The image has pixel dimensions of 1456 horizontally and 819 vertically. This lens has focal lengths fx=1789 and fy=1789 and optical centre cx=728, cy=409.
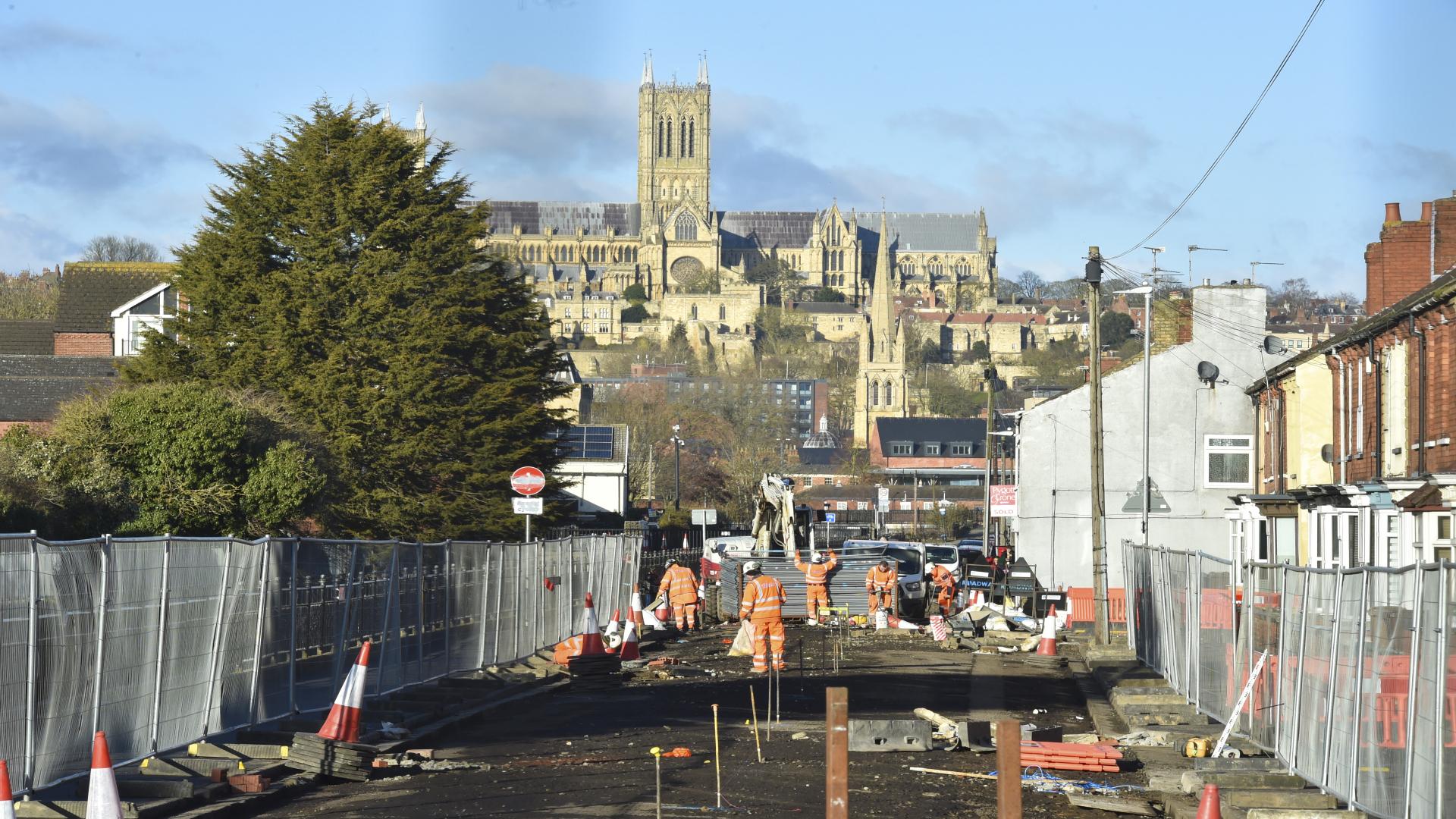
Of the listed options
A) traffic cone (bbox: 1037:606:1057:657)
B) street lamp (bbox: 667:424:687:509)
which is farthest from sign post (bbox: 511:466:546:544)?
street lamp (bbox: 667:424:687:509)

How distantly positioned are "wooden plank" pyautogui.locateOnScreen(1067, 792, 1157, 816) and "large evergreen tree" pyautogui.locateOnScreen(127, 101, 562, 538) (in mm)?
26640

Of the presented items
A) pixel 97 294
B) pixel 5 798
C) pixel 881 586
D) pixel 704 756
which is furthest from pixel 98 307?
pixel 5 798

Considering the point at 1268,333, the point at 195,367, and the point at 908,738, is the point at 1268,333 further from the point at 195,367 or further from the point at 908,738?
the point at 908,738

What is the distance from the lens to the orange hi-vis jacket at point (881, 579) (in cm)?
3428

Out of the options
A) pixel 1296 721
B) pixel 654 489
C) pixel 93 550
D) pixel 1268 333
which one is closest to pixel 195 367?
pixel 1268 333

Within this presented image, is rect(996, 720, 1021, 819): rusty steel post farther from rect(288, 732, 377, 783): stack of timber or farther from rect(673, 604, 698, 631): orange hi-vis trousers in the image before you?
rect(673, 604, 698, 631): orange hi-vis trousers

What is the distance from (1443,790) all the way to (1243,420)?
3646cm

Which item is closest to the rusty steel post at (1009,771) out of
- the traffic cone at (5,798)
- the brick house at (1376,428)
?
the traffic cone at (5,798)

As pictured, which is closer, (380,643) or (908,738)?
(908,738)

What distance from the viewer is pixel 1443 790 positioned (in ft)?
27.3

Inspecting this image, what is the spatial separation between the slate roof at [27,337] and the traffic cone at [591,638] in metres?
42.0

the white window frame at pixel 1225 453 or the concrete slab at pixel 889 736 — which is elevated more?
the white window frame at pixel 1225 453

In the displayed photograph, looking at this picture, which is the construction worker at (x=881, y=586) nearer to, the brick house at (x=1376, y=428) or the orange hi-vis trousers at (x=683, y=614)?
the orange hi-vis trousers at (x=683, y=614)

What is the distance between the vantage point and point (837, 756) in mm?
7926
